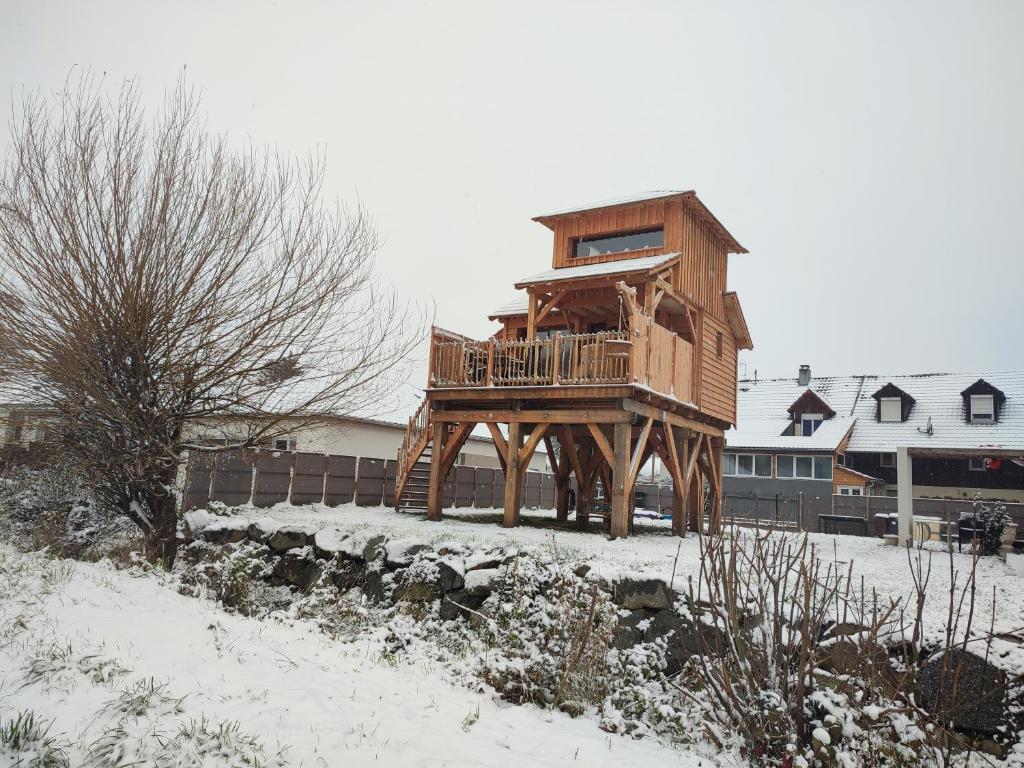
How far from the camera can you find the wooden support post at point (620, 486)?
478 inches

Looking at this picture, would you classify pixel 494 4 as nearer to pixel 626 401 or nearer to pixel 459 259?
pixel 459 259

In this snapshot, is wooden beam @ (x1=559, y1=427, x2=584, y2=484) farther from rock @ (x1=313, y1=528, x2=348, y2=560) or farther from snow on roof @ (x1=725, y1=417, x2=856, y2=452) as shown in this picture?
snow on roof @ (x1=725, y1=417, x2=856, y2=452)

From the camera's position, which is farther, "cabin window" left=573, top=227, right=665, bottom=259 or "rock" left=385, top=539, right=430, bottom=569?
"cabin window" left=573, top=227, right=665, bottom=259

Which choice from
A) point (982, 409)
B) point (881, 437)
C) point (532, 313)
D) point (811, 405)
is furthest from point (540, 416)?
point (982, 409)

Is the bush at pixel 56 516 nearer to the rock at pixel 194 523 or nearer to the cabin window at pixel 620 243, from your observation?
the rock at pixel 194 523

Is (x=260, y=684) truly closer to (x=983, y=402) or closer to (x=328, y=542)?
Answer: (x=328, y=542)

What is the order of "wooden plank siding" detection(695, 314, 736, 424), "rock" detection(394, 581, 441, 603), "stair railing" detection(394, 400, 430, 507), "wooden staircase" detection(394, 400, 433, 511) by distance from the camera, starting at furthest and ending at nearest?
"wooden plank siding" detection(695, 314, 736, 424)
"wooden staircase" detection(394, 400, 433, 511)
"stair railing" detection(394, 400, 430, 507)
"rock" detection(394, 581, 441, 603)

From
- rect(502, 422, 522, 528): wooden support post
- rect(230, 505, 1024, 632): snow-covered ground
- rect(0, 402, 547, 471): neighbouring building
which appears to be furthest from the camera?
rect(502, 422, 522, 528): wooden support post

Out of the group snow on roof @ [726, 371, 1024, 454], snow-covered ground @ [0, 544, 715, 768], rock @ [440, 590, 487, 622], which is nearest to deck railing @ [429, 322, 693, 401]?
rock @ [440, 590, 487, 622]

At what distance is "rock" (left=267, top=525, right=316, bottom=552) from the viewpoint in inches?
441

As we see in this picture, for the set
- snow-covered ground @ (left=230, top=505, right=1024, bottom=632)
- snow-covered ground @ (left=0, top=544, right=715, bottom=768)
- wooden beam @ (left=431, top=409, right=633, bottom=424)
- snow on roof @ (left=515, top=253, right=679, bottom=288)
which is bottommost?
snow-covered ground @ (left=0, top=544, right=715, bottom=768)

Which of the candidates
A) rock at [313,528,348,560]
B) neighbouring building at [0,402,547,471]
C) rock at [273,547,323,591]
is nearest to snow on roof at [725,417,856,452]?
neighbouring building at [0,402,547,471]

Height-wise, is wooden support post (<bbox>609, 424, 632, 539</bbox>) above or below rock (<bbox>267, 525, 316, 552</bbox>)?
above

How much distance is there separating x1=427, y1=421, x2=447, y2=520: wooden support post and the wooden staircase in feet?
2.23
